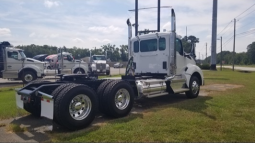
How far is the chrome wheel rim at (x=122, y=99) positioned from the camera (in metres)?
6.07

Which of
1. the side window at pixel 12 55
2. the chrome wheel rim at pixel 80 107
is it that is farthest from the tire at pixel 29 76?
the chrome wheel rim at pixel 80 107

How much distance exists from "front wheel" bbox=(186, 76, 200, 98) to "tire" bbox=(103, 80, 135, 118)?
3498mm

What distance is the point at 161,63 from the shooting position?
858cm

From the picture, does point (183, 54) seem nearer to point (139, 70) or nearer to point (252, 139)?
point (139, 70)

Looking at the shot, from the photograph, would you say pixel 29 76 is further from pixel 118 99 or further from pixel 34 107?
pixel 118 99

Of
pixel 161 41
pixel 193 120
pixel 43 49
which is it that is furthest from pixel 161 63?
→ pixel 43 49

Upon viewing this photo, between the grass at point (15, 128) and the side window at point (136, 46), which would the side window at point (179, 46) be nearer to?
the side window at point (136, 46)

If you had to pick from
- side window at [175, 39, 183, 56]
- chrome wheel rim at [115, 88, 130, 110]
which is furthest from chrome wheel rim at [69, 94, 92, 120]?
side window at [175, 39, 183, 56]

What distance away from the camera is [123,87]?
616 centimetres

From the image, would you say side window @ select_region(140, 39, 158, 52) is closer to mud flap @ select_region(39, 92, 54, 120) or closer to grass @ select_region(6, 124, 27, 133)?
mud flap @ select_region(39, 92, 54, 120)

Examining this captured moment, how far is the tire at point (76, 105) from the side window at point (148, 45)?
4.14 m

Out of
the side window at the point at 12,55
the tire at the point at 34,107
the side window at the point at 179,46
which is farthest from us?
the side window at the point at 12,55

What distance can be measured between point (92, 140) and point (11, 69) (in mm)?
15366

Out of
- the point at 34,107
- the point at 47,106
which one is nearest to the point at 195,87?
the point at 34,107
